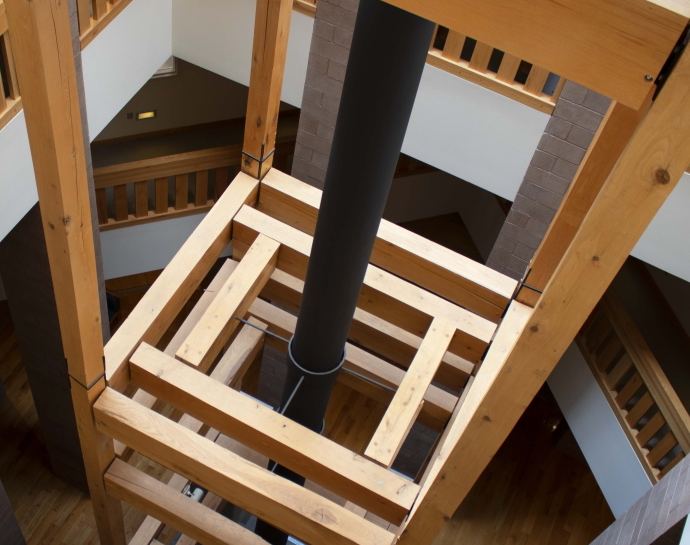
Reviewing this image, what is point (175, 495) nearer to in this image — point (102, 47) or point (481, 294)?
point (481, 294)

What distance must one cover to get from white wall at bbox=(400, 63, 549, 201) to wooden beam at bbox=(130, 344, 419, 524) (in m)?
2.29

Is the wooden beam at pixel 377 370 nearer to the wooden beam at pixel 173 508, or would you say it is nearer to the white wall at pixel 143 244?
the wooden beam at pixel 173 508

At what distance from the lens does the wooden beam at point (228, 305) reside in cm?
252

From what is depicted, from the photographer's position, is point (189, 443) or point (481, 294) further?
point (481, 294)

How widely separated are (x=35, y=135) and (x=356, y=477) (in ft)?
4.63

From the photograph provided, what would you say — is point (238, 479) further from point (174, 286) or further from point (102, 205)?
point (102, 205)

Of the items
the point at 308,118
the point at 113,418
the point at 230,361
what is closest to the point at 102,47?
the point at 308,118

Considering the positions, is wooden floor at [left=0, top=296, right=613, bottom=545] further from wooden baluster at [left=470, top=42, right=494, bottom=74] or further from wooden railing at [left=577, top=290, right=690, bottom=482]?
wooden baluster at [left=470, top=42, right=494, bottom=74]

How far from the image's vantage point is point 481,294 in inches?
114

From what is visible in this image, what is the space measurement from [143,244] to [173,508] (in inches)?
150

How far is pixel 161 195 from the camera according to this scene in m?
5.73

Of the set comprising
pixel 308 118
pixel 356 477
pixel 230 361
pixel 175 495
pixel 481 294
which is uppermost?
pixel 308 118

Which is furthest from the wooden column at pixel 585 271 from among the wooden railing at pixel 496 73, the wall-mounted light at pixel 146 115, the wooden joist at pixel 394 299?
the wall-mounted light at pixel 146 115

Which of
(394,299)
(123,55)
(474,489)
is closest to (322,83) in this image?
(123,55)
